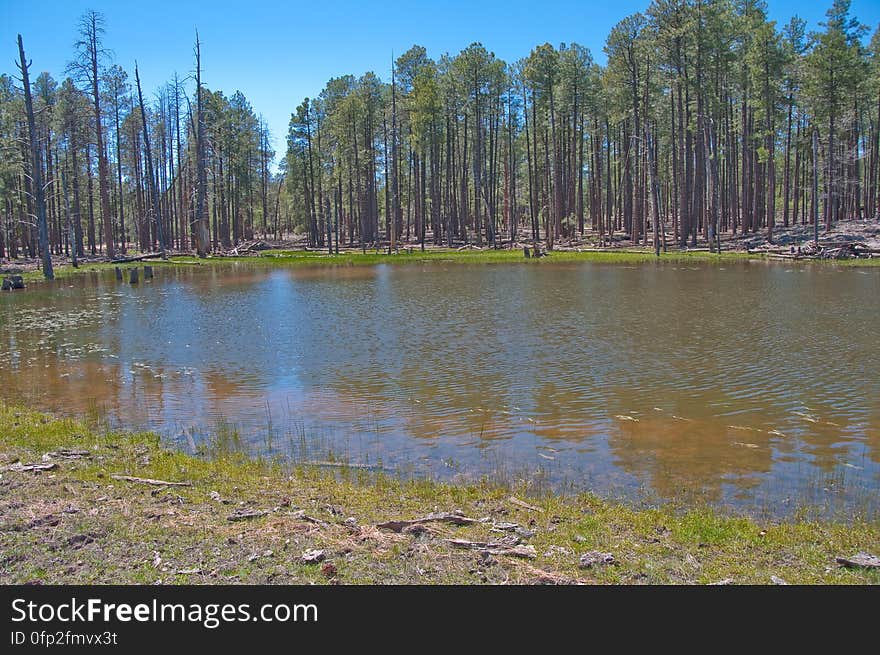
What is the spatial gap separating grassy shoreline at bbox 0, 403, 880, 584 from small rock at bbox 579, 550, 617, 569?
0.04 m

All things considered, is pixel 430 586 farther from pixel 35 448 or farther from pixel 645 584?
pixel 35 448

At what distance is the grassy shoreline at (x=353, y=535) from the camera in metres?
4.61

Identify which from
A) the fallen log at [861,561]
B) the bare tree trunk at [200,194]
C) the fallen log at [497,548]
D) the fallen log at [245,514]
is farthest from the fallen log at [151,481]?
the bare tree trunk at [200,194]

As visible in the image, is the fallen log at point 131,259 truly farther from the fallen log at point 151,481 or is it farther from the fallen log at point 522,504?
the fallen log at point 522,504

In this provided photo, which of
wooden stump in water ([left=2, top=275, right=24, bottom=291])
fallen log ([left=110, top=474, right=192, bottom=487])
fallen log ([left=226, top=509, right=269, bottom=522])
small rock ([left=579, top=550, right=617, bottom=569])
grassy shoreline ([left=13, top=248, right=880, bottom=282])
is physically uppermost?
grassy shoreline ([left=13, top=248, right=880, bottom=282])

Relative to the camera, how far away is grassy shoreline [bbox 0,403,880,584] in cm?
461

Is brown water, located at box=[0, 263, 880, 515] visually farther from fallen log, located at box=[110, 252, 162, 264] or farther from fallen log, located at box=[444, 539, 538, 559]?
fallen log, located at box=[110, 252, 162, 264]

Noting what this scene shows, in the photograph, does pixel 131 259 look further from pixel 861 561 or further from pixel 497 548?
pixel 861 561

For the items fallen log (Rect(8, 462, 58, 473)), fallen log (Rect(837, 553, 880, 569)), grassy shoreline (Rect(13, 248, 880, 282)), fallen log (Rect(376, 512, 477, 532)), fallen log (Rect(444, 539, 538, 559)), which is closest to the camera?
fallen log (Rect(837, 553, 880, 569))

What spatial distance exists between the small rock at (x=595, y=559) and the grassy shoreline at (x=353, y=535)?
43mm

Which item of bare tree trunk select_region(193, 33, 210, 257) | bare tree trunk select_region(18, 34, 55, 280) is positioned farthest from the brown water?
bare tree trunk select_region(193, 33, 210, 257)

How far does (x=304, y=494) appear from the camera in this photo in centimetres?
652

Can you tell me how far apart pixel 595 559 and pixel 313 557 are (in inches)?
82.3
